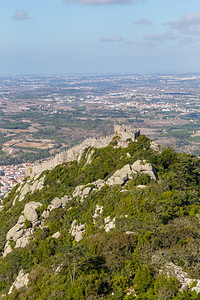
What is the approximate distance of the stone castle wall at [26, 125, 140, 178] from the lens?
39.3 meters

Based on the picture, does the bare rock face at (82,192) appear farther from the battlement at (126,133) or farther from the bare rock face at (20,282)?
the battlement at (126,133)

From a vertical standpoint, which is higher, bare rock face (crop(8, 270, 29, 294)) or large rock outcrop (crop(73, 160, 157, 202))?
large rock outcrop (crop(73, 160, 157, 202))

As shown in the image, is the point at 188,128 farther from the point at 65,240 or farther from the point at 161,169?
the point at 65,240

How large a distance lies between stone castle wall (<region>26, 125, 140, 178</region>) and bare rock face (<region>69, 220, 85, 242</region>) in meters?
16.3

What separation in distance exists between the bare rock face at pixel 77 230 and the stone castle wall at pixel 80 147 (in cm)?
1630

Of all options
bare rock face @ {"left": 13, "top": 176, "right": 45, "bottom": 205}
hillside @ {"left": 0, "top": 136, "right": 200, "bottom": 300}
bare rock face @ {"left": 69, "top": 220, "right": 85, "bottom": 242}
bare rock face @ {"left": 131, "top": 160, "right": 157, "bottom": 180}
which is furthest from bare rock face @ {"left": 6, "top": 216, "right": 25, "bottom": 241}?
bare rock face @ {"left": 131, "top": 160, "right": 157, "bottom": 180}

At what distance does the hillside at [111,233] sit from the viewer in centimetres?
1515

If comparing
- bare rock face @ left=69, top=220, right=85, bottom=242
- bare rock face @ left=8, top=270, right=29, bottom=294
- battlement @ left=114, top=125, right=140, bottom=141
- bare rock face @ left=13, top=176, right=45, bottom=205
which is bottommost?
bare rock face @ left=13, top=176, right=45, bottom=205

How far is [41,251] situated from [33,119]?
171212 millimetres

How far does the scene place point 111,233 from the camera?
1966 cm

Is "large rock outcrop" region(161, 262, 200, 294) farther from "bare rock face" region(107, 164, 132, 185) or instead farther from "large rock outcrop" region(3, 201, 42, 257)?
"large rock outcrop" region(3, 201, 42, 257)

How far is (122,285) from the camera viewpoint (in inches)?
594

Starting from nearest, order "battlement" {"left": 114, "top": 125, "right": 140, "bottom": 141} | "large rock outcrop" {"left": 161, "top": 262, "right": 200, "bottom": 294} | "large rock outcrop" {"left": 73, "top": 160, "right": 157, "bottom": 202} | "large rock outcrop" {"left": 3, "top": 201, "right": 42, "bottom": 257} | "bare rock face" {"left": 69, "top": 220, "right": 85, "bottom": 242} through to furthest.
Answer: "large rock outcrop" {"left": 161, "top": 262, "right": 200, "bottom": 294} → "bare rock face" {"left": 69, "top": 220, "right": 85, "bottom": 242} → "large rock outcrop" {"left": 3, "top": 201, "right": 42, "bottom": 257} → "large rock outcrop" {"left": 73, "top": 160, "right": 157, "bottom": 202} → "battlement" {"left": 114, "top": 125, "right": 140, "bottom": 141}

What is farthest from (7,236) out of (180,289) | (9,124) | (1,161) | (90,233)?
(9,124)
